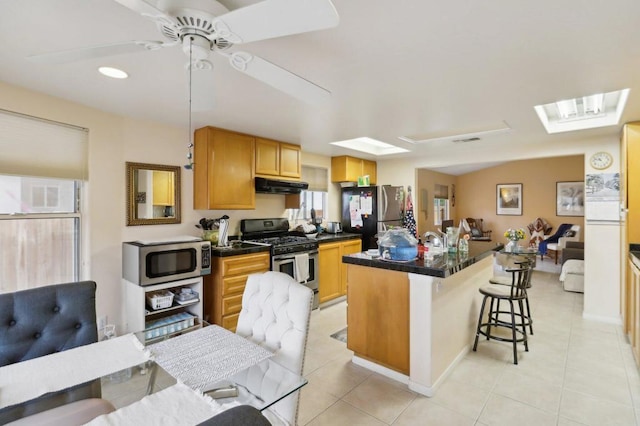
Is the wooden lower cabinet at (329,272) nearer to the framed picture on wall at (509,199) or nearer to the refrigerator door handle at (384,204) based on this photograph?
the refrigerator door handle at (384,204)

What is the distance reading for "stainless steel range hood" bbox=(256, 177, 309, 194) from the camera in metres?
3.74

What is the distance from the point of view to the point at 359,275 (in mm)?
2676

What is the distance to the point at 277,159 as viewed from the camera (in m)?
4.00

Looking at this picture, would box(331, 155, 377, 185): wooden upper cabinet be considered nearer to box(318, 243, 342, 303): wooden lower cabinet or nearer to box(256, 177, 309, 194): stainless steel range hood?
box(256, 177, 309, 194): stainless steel range hood

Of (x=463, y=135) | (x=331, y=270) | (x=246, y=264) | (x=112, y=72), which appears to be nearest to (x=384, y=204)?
(x=331, y=270)

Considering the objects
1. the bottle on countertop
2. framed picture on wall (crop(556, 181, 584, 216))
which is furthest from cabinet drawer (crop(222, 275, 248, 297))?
framed picture on wall (crop(556, 181, 584, 216))

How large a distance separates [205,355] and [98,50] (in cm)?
135

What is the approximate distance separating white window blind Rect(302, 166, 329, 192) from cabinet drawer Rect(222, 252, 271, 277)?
1.74 m

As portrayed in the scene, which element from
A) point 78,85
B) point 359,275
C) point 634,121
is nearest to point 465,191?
point 634,121

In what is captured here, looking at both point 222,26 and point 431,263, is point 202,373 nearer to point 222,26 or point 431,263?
point 222,26

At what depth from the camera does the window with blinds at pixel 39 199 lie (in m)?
2.31

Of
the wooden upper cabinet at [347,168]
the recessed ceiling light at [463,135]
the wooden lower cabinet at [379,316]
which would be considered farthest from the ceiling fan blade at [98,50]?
Result: the wooden upper cabinet at [347,168]

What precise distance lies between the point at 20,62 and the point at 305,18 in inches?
80.2

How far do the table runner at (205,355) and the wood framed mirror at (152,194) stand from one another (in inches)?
77.2
